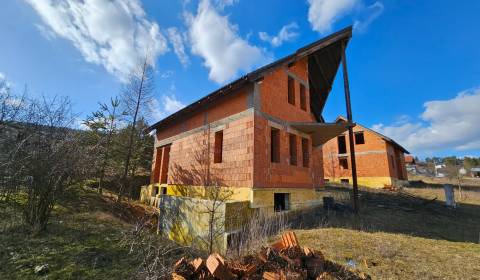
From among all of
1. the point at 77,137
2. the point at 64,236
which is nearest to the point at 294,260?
the point at 64,236

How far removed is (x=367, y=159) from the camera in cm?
2614

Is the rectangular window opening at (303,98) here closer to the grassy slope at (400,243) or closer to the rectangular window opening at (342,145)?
the grassy slope at (400,243)

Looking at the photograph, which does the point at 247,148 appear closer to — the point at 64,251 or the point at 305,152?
the point at 305,152

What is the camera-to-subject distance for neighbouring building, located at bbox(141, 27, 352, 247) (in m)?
8.26

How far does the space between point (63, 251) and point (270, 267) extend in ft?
12.7

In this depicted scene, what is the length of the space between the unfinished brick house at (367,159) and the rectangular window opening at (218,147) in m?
21.3

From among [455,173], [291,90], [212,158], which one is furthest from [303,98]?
[455,173]

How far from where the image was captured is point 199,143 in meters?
11.5

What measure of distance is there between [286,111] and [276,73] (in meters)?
1.82

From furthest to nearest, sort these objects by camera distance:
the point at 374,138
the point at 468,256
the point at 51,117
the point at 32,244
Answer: the point at 374,138 → the point at 51,117 → the point at 468,256 → the point at 32,244

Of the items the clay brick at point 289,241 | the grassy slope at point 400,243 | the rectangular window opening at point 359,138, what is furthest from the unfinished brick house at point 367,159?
the clay brick at point 289,241

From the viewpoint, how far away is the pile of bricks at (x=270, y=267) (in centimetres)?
321

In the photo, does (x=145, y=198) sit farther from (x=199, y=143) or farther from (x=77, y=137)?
(x=77, y=137)

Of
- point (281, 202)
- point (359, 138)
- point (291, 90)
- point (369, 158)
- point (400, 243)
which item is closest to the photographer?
point (400, 243)
